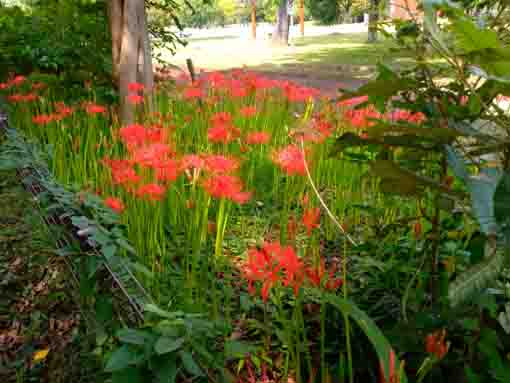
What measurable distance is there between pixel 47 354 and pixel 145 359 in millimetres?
994

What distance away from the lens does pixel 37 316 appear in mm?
1774

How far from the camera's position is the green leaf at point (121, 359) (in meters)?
0.78

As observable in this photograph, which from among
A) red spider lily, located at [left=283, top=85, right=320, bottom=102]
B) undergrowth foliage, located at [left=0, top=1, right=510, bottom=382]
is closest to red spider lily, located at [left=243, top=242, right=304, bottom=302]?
undergrowth foliage, located at [left=0, top=1, right=510, bottom=382]

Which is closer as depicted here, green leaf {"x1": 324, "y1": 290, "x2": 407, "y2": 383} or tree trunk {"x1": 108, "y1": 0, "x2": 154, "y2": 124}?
green leaf {"x1": 324, "y1": 290, "x2": 407, "y2": 383}

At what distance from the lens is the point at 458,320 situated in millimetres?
1003

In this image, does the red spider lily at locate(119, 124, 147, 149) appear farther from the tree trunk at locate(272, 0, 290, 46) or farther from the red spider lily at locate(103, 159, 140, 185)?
the tree trunk at locate(272, 0, 290, 46)

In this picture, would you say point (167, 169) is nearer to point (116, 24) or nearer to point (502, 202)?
point (502, 202)

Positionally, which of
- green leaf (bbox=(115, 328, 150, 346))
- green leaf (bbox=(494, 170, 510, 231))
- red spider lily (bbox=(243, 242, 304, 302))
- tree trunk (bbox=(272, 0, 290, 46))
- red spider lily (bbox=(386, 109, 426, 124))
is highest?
tree trunk (bbox=(272, 0, 290, 46))

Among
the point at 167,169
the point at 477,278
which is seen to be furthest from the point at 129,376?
the point at 167,169

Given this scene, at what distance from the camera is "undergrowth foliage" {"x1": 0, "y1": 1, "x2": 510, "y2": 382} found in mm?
744

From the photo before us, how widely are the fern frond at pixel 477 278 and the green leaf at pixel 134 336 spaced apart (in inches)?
21.4

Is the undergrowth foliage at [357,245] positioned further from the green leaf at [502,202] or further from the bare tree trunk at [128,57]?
the bare tree trunk at [128,57]

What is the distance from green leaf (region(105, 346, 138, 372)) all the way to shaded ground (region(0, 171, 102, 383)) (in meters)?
0.58

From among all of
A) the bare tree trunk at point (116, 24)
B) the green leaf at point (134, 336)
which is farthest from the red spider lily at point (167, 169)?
the bare tree trunk at point (116, 24)
